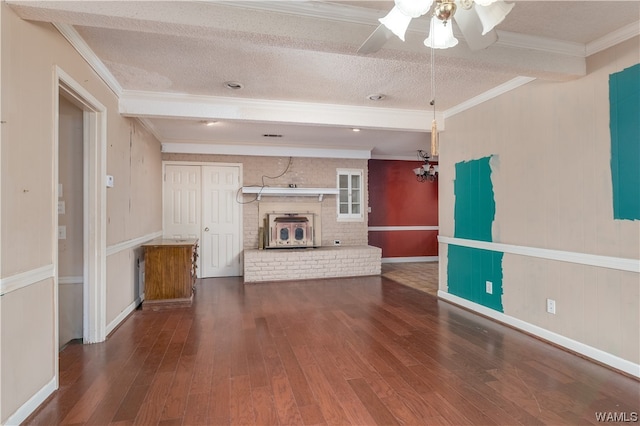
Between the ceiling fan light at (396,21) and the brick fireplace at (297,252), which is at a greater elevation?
the ceiling fan light at (396,21)

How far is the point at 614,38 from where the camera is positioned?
246 cm

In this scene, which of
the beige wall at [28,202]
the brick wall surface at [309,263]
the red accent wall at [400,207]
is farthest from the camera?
the red accent wall at [400,207]

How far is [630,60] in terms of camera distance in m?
2.39

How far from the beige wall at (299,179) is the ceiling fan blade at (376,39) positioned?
4573 millimetres

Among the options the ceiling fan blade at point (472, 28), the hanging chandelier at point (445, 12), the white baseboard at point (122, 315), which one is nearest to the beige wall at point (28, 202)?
A: the white baseboard at point (122, 315)

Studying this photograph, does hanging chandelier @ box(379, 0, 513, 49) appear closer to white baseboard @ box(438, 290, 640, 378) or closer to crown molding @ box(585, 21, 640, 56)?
crown molding @ box(585, 21, 640, 56)

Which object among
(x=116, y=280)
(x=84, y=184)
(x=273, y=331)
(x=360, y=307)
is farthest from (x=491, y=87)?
(x=116, y=280)

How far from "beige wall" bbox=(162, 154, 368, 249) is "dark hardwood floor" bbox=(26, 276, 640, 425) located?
2.80 m

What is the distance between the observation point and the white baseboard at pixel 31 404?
70.3 inches

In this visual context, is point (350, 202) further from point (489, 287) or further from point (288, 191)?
point (489, 287)

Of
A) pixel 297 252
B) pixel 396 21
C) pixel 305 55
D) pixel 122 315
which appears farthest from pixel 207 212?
pixel 396 21

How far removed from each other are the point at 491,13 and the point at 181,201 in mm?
5590

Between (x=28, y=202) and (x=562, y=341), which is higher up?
(x=28, y=202)

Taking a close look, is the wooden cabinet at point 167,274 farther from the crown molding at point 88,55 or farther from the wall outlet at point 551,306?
the wall outlet at point 551,306
